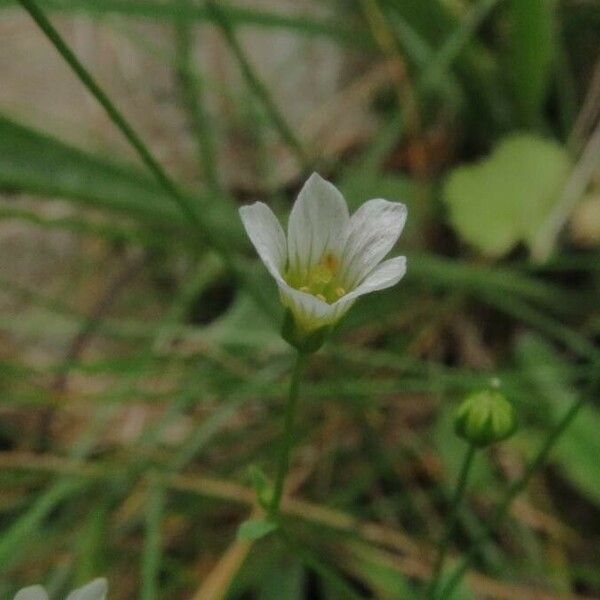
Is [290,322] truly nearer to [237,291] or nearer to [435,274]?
[435,274]

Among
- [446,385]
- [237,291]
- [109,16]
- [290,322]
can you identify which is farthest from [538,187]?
[290,322]

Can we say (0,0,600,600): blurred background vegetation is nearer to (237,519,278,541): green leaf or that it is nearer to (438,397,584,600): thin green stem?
(438,397,584,600): thin green stem

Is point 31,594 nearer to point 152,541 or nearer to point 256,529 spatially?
point 256,529

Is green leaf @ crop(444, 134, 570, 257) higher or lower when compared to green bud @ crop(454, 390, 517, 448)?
lower

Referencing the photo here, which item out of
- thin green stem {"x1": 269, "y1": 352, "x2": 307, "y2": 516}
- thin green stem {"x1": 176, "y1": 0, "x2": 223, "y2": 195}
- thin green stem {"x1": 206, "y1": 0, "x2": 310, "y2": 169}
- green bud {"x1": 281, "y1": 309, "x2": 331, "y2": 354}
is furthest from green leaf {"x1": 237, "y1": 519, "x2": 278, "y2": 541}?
thin green stem {"x1": 176, "y1": 0, "x2": 223, "y2": 195}

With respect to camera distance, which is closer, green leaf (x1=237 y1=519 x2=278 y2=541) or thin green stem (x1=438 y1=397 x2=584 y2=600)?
green leaf (x1=237 y1=519 x2=278 y2=541)
